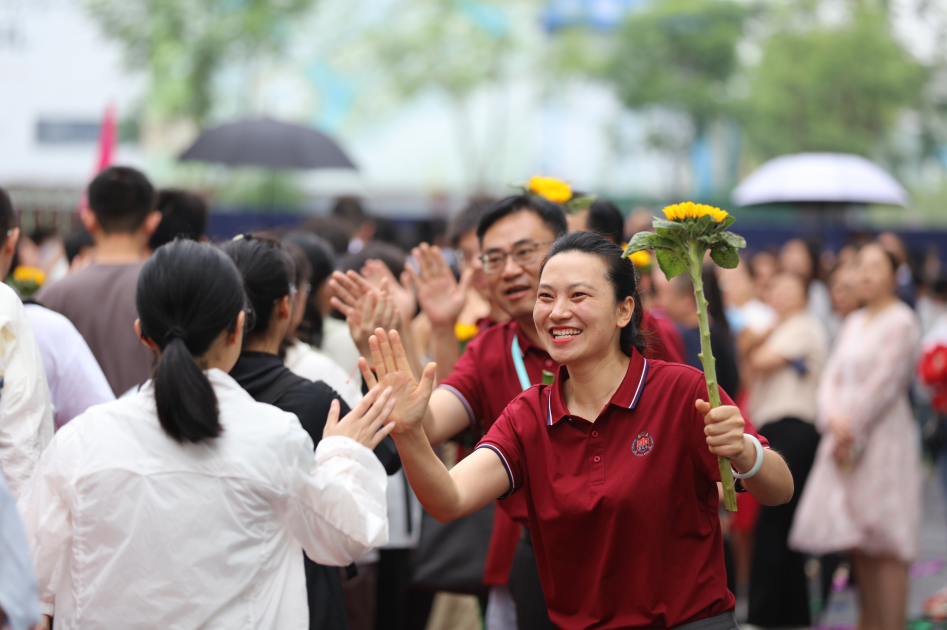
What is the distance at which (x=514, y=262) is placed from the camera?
10.8 feet

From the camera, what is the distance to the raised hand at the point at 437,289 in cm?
357

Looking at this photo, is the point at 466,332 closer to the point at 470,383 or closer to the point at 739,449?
the point at 470,383

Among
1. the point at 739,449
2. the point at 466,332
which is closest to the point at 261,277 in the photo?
the point at 739,449

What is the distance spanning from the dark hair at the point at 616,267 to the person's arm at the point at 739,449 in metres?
0.37

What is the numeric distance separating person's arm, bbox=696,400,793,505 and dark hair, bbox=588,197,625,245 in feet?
4.84

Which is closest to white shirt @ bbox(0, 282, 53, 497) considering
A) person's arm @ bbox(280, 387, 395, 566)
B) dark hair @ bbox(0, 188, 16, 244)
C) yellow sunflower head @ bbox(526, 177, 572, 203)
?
dark hair @ bbox(0, 188, 16, 244)

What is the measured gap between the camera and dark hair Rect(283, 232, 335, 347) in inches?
152

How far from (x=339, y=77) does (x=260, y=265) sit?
26705 mm

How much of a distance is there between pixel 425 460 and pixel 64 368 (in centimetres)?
130

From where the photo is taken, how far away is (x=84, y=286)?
3711mm

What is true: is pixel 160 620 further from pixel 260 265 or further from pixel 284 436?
pixel 260 265

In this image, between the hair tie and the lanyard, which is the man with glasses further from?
the hair tie

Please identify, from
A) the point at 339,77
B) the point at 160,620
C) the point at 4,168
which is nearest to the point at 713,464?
the point at 160,620

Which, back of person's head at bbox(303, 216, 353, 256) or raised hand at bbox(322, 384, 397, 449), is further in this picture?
back of person's head at bbox(303, 216, 353, 256)
